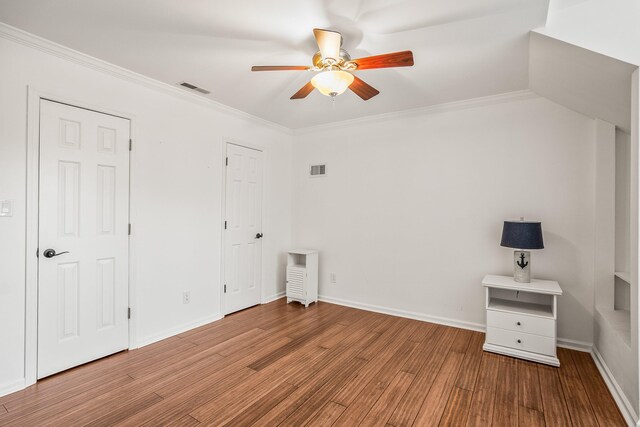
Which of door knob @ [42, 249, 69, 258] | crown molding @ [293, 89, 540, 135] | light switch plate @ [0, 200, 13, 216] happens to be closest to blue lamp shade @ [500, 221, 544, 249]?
crown molding @ [293, 89, 540, 135]

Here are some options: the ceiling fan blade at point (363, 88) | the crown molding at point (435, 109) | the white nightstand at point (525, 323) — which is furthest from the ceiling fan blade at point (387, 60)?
the white nightstand at point (525, 323)

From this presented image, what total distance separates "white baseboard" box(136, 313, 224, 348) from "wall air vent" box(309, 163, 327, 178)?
7.57 ft

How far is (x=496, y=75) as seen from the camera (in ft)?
9.46

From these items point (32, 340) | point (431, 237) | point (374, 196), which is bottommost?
point (32, 340)

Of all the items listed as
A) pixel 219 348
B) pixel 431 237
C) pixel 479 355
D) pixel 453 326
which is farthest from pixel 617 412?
pixel 219 348

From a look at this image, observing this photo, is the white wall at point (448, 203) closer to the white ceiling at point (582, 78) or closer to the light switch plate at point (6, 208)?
the white ceiling at point (582, 78)

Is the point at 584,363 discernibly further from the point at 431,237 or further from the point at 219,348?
the point at 219,348

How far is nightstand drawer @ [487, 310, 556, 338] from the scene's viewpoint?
2723 mm

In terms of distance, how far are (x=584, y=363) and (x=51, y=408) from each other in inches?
162

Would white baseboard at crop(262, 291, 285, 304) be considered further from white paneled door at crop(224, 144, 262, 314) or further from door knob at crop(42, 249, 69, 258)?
door knob at crop(42, 249, 69, 258)

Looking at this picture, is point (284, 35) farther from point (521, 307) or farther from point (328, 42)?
point (521, 307)

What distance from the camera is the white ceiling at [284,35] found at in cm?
196

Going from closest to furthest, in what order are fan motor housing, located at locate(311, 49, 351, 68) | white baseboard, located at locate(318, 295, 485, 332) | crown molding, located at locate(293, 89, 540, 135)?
fan motor housing, located at locate(311, 49, 351, 68) < crown molding, located at locate(293, 89, 540, 135) < white baseboard, located at locate(318, 295, 485, 332)

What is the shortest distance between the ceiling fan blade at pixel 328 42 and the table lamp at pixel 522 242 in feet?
7.28
